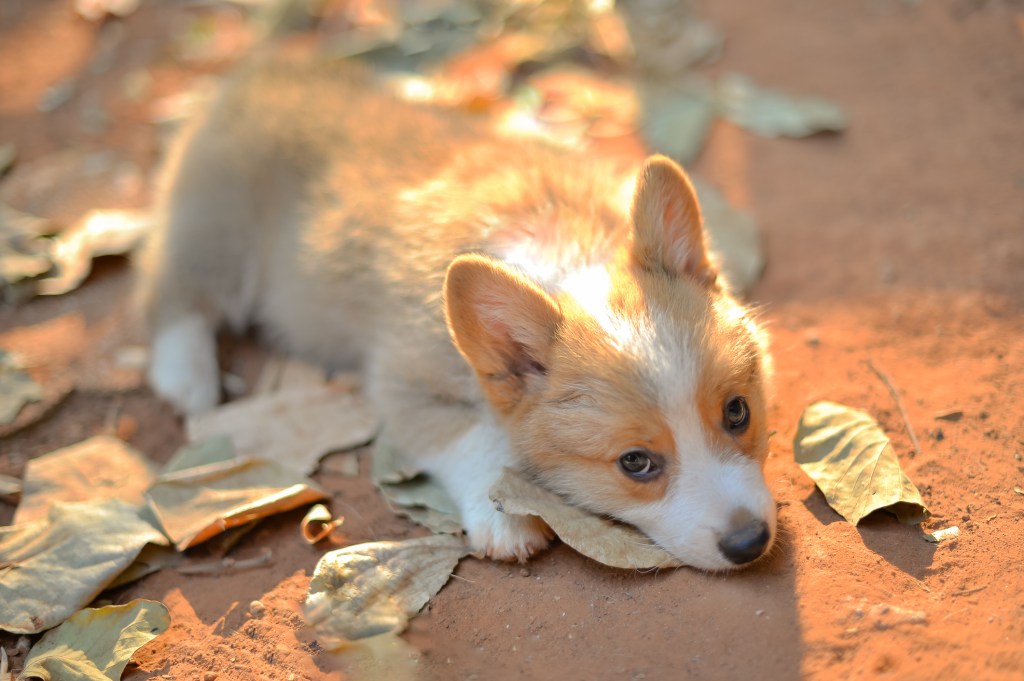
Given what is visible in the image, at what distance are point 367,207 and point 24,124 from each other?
3.70 meters

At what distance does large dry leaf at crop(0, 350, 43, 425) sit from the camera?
14.5 feet

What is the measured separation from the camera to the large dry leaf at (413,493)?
3586mm

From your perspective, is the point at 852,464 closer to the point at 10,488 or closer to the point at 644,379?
the point at 644,379

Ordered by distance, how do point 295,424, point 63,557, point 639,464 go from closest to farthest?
1. point 639,464
2. point 63,557
3. point 295,424

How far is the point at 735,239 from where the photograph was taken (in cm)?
466

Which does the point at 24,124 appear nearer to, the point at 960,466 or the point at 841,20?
the point at 841,20

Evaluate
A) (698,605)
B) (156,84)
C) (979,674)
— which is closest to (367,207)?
(698,605)

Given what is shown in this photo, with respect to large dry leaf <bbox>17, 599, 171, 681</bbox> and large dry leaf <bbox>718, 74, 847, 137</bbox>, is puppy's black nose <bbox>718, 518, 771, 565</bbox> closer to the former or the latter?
large dry leaf <bbox>17, 599, 171, 681</bbox>

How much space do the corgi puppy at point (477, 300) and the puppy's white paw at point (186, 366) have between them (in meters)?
0.01

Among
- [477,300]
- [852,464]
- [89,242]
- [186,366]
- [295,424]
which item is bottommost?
[295,424]

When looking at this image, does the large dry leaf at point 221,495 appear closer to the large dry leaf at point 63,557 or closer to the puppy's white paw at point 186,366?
the large dry leaf at point 63,557

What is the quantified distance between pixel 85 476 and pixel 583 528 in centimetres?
233

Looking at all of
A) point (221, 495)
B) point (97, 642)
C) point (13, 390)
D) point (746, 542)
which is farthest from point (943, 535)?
point (13, 390)

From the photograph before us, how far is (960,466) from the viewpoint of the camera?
3.29m
